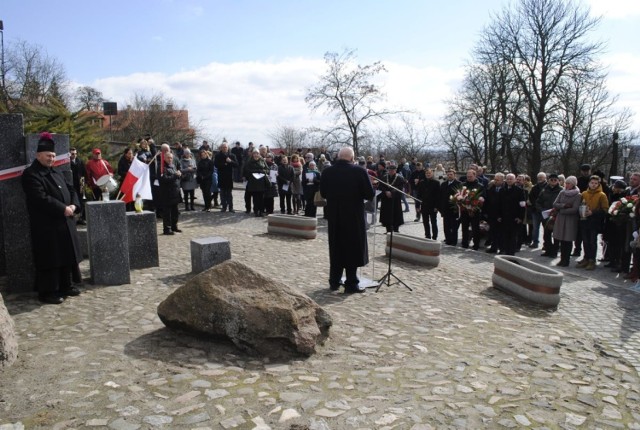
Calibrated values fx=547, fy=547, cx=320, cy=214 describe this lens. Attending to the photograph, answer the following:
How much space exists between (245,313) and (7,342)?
2.06 m

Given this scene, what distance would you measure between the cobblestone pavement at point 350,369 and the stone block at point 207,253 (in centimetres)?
32

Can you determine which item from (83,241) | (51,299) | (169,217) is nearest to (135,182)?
(83,241)

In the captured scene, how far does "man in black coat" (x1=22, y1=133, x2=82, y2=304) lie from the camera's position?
667 centimetres

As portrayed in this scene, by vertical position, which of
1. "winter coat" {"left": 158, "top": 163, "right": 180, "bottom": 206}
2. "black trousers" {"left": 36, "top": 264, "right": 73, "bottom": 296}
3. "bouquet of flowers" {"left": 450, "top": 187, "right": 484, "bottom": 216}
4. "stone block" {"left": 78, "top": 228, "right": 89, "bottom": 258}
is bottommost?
"black trousers" {"left": 36, "top": 264, "right": 73, "bottom": 296}

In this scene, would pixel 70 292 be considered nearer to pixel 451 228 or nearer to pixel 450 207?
pixel 450 207

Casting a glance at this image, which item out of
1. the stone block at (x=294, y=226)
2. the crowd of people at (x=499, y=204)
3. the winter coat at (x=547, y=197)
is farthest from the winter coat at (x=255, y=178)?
the winter coat at (x=547, y=197)

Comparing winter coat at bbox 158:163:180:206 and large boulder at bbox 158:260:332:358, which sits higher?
winter coat at bbox 158:163:180:206

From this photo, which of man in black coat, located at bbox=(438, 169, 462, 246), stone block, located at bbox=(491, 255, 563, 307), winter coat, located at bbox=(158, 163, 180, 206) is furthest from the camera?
man in black coat, located at bbox=(438, 169, 462, 246)

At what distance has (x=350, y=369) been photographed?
198 inches

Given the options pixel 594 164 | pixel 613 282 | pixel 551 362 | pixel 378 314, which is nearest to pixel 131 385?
pixel 378 314

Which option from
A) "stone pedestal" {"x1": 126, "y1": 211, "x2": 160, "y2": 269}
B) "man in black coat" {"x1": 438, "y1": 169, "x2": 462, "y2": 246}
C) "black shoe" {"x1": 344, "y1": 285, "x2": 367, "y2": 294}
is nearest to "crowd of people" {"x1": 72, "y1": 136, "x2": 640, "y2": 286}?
"man in black coat" {"x1": 438, "y1": 169, "x2": 462, "y2": 246}

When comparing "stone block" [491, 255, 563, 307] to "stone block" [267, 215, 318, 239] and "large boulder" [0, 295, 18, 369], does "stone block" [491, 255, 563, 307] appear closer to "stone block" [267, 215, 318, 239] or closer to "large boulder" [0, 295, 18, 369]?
"stone block" [267, 215, 318, 239]

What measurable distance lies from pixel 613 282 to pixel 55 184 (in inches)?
367

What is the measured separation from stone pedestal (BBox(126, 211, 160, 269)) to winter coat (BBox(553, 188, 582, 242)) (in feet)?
26.4
